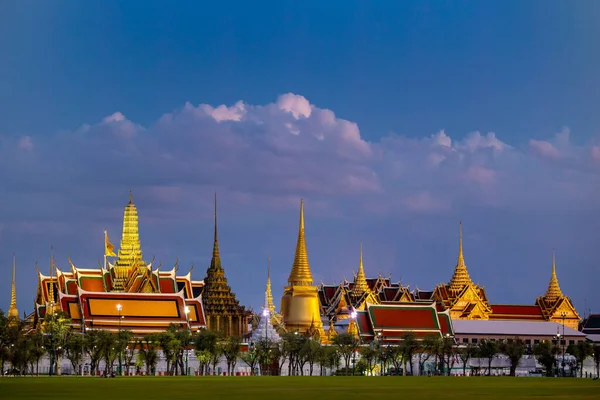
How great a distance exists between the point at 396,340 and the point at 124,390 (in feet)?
214

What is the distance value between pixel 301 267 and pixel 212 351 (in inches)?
1698

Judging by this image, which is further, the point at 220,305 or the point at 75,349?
the point at 220,305

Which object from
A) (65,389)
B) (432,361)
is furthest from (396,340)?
(65,389)

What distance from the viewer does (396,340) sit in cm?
11512

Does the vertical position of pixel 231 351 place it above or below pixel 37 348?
below

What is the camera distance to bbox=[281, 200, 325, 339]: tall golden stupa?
12900 cm

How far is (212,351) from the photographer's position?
9119cm

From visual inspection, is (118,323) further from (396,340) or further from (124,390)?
(124,390)

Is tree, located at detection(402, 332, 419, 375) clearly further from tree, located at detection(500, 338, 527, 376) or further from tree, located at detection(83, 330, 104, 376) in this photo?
tree, located at detection(83, 330, 104, 376)

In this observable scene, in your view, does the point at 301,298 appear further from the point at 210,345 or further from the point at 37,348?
the point at 37,348

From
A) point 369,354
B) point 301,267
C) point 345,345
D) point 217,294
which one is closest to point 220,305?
point 217,294

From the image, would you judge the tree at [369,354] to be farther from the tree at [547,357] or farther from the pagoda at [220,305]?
the pagoda at [220,305]

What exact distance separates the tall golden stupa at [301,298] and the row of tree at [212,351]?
62.9 ft

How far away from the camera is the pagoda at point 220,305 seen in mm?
124125
